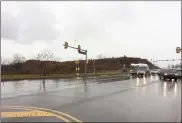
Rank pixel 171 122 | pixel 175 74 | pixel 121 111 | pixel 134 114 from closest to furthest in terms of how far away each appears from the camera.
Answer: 1. pixel 171 122
2. pixel 134 114
3. pixel 121 111
4. pixel 175 74

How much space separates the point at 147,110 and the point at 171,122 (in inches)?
85.9

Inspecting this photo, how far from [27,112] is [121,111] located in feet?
12.2

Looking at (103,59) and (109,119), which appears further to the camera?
(103,59)

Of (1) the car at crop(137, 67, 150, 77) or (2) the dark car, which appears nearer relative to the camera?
(2) the dark car

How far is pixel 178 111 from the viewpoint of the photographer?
11008 mm

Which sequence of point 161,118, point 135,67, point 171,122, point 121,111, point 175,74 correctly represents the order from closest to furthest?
point 171,122, point 161,118, point 121,111, point 175,74, point 135,67

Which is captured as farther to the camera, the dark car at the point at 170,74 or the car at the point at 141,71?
the car at the point at 141,71

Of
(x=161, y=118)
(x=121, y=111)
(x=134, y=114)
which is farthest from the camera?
(x=121, y=111)

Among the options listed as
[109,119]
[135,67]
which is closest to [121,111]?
[109,119]

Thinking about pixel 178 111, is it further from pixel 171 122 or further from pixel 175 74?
pixel 175 74

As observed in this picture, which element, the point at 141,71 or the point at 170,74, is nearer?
the point at 170,74

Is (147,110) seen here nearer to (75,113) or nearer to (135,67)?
(75,113)

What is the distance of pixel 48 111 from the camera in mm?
10898

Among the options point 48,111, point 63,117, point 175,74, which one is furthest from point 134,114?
point 175,74
